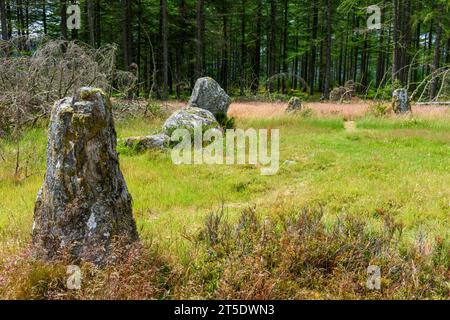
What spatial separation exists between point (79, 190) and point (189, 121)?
24.7 ft

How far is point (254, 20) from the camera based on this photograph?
34344 mm

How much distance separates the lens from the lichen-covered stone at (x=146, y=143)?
958 centimetres

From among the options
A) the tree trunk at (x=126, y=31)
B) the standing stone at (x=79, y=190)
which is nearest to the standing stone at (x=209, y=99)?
the standing stone at (x=79, y=190)

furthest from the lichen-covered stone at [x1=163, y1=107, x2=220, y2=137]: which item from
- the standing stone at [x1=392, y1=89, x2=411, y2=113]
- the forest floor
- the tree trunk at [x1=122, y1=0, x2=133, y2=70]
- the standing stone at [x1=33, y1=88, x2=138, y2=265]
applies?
the tree trunk at [x1=122, y1=0, x2=133, y2=70]

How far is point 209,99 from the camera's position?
13.5 m

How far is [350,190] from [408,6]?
2502 cm

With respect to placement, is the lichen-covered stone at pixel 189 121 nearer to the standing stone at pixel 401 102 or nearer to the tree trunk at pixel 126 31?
the standing stone at pixel 401 102

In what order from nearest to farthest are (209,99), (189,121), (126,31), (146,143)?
(146,143) < (189,121) < (209,99) < (126,31)

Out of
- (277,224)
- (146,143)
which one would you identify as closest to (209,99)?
(146,143)

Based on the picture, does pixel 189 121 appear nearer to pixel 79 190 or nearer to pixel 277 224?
pixel 277 224

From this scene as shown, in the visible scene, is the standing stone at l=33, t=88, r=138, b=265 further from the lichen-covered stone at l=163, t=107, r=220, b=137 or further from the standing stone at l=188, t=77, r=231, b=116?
the standing stone at l=188, t=77, r=231, b=116

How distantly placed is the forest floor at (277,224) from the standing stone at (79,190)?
279mm
